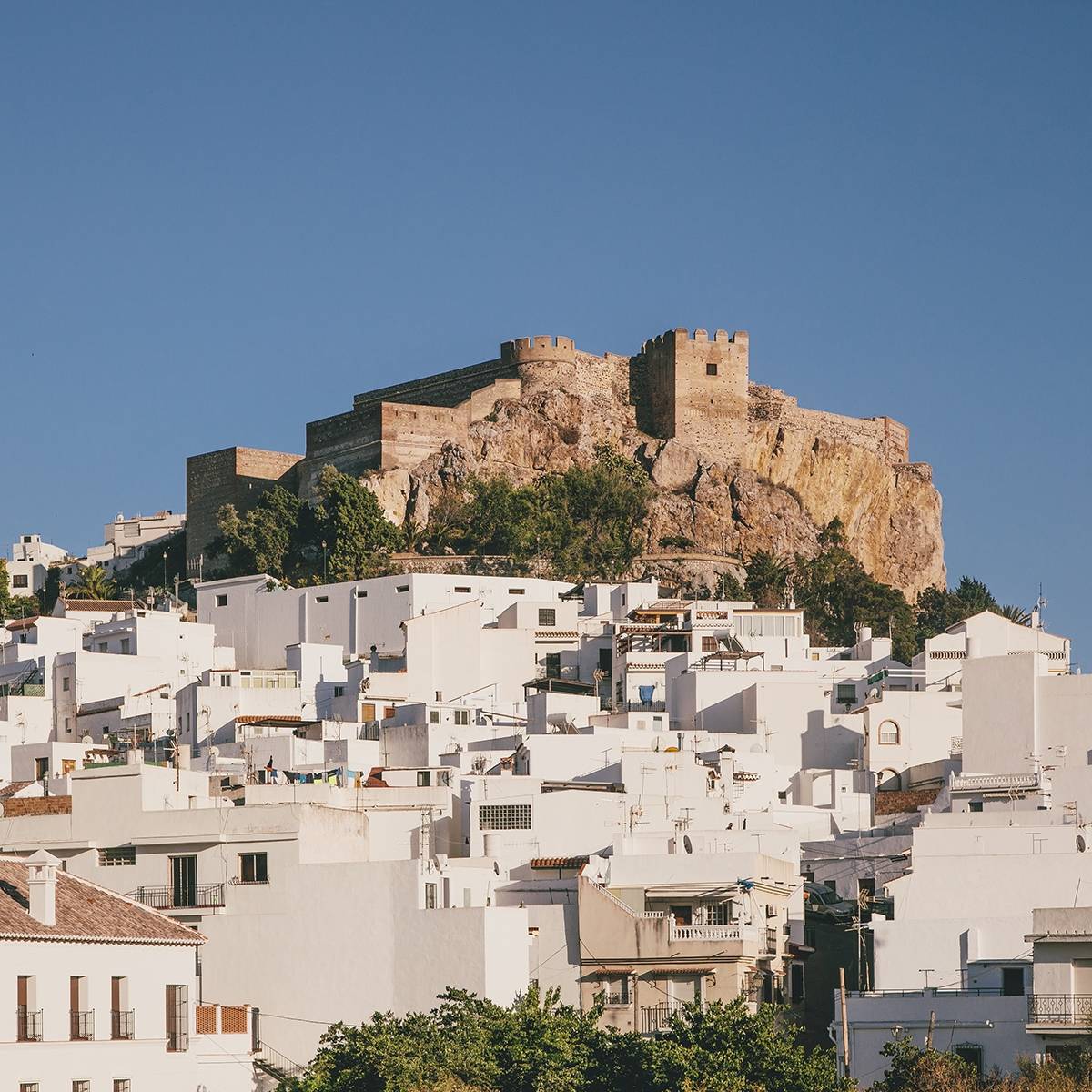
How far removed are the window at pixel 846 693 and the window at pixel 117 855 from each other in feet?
85.0

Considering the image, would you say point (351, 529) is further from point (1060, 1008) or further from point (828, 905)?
point (1060, 1008)

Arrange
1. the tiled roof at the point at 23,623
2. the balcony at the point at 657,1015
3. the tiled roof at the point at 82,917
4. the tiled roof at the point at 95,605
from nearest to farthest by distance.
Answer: the tiled roof at the point at 82,917 < the balcony at the point at 657,1015 < the tiled roof at the point at 23,623 < the tiled roof at the point at 95,605

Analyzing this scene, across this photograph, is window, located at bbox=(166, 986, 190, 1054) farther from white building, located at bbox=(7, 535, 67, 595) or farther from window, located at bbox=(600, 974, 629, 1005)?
white building, located at bbox=(7, 535, 67, 595)

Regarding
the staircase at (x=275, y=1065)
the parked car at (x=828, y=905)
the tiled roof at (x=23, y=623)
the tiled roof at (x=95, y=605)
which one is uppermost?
the tiled roof at (x=95, y=605)

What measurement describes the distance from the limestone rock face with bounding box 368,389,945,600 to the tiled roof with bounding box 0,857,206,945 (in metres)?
53.3

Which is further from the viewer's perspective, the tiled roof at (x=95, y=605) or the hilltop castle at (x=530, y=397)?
the hilltop castle at (x=530, y=397)

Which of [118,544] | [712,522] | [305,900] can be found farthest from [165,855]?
[118,544]

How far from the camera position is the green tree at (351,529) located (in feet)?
284

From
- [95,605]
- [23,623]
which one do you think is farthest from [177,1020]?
[95,605]

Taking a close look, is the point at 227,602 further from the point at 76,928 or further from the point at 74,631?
the point at 76,928

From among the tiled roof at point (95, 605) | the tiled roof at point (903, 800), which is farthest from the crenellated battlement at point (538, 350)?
the tiled roof at point (903, 800)

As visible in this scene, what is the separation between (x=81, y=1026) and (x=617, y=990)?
947 cm

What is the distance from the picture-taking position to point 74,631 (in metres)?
77.8

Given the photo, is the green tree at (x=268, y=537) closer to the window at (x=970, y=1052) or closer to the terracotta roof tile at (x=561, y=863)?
the terracotta roof tile at (x=561, y=863)
